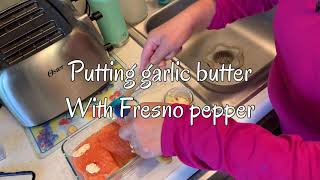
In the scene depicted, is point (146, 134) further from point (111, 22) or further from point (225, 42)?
point (225, 42)

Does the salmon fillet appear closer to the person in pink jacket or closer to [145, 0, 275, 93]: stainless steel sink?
the person in pink jacket

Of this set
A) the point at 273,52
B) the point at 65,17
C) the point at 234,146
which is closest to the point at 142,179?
the point at 234,146

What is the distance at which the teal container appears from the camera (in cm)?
82

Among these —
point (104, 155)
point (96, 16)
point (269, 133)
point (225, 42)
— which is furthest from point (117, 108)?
point (225, 42)

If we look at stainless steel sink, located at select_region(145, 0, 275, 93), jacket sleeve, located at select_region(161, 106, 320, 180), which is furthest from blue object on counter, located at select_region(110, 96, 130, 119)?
stainless steel sink, located at select_region(145, 0, 275, 93)

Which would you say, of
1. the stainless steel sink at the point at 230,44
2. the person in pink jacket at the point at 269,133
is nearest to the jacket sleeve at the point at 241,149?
the person in pink jacket at the point at 269,133

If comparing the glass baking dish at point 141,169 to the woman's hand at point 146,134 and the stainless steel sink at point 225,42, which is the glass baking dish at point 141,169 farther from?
the stainless steel sink at point 225,42

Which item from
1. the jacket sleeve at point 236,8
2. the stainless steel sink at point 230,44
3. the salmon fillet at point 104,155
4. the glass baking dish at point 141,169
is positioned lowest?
the stainless steel sink at point 230,44

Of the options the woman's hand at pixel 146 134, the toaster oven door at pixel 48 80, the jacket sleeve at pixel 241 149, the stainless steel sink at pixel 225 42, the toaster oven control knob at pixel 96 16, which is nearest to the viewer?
the jacket sleeve at pixel 241 149

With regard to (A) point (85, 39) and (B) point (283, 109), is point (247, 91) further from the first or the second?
(A) point (85, 39)

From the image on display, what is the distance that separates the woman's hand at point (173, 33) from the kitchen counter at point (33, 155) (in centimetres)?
13

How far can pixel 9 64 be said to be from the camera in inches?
25.7

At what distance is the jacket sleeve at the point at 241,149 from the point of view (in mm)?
429

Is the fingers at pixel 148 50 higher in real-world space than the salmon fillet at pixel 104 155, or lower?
higher
